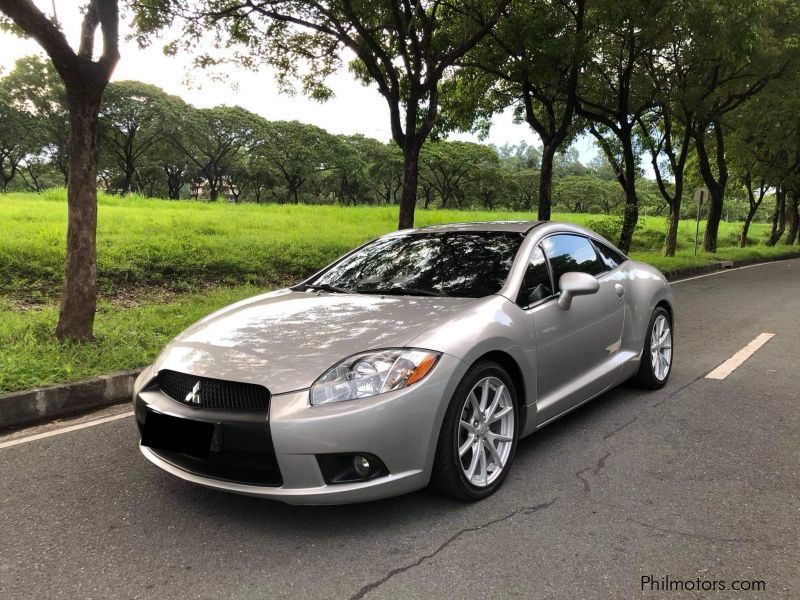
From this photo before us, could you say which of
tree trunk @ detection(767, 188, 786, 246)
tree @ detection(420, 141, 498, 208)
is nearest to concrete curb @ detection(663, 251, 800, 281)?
tree trunk @ detection(767, 188, 786, 246)

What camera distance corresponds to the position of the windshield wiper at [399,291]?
3400 mm

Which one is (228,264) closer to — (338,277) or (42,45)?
(42,45)

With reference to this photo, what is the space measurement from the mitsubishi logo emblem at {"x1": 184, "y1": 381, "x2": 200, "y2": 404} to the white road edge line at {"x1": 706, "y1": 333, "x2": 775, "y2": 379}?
441 centimetres

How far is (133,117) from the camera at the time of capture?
34.4m

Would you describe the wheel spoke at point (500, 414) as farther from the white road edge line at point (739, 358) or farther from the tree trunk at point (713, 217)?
the tree trunk at point (713, 217)

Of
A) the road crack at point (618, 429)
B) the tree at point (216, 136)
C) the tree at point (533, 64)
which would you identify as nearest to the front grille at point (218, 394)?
the road crack at point (618, 429)

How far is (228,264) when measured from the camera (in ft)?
34.2

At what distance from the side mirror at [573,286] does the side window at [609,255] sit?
40.2 inches

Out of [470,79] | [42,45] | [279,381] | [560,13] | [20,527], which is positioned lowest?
[20,527]

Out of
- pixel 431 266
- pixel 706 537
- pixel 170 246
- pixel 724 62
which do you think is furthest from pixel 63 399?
pixel 724 62

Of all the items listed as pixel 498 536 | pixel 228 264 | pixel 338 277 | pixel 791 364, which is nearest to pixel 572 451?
pixel 498 536

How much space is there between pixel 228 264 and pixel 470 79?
7462mm

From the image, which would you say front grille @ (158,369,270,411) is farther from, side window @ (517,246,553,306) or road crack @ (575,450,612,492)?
road crack @ (575,450,612,492)

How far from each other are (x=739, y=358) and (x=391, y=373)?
4762mm
